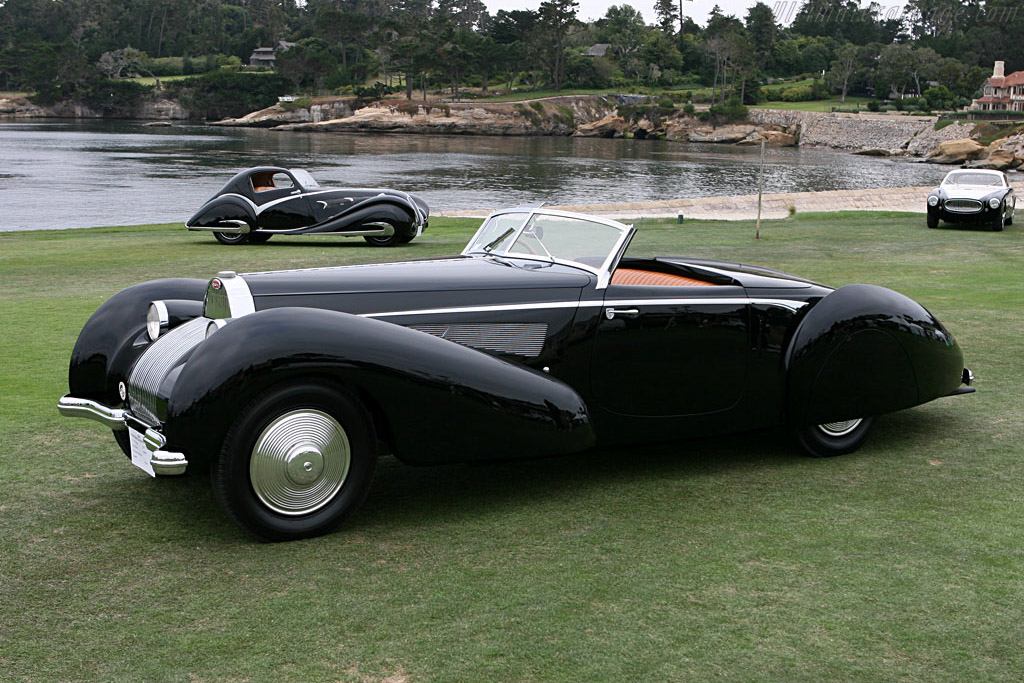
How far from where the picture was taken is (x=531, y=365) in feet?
17.9

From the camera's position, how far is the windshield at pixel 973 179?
2619cm

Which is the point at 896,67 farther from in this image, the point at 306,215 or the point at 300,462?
the point at 300,462

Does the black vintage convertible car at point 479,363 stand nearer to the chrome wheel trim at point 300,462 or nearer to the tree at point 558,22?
the chrome wheel trim at point 300,462

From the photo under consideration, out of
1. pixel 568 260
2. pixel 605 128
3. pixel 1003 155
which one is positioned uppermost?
pixel 605 128

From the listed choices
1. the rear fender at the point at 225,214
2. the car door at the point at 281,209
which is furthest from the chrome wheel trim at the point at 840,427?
the rear fender at the point at 225,214

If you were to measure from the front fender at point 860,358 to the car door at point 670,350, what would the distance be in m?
0.42

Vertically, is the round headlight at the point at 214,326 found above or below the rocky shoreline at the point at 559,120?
below

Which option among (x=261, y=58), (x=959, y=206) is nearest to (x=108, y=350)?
(x=959, y=206)

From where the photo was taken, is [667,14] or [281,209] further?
[667,14]

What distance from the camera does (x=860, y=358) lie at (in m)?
6.18

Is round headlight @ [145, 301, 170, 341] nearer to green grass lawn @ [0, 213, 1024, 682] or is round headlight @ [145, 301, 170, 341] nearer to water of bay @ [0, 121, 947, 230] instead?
green grass lawn @ [0, 213, 1024, 682]

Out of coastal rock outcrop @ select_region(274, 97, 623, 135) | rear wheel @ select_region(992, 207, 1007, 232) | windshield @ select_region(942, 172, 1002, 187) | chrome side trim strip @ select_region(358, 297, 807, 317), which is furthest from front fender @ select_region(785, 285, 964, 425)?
coastal rock outcrop @ select_region(274, 97, 623, 135)

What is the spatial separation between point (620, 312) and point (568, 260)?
534 mm

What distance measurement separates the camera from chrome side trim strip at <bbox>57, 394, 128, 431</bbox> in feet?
17.1
